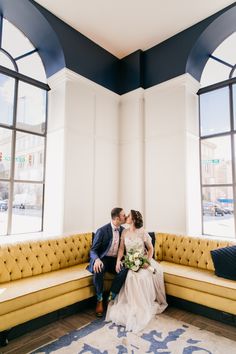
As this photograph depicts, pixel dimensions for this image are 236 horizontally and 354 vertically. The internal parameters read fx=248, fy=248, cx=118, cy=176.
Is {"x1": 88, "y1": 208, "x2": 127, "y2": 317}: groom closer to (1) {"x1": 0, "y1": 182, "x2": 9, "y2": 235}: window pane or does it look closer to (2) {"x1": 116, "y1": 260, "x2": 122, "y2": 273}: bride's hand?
(2) {"x1": 116, "y1": 260, "x2": 122, "y2": 273}: bride's hand

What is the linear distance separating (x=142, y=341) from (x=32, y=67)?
4.52 m

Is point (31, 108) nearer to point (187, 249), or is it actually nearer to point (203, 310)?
point (187, 249)

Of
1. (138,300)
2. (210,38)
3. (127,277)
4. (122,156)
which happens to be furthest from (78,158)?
(210,38)

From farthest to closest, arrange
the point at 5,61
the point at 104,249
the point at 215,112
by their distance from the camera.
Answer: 1. the point at 215,112
2. the point at 5,61
3. the point at 104,249

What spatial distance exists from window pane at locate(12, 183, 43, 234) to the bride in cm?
172

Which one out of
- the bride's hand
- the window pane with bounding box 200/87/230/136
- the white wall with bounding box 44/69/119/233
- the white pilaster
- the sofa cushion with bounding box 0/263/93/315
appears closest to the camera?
the sofa cushion with bounding box 0/263/93/315

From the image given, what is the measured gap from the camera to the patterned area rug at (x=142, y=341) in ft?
7.79

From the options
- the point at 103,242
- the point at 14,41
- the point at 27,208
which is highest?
the point at 14,41

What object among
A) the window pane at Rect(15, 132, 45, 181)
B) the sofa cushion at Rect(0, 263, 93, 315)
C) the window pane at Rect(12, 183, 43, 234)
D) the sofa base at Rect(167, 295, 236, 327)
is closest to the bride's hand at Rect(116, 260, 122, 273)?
the sofa cushion at Rect(0, 263, 93, 315)

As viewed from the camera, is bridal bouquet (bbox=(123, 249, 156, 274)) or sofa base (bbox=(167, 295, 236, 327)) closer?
sofa base (bbox=(167, 295, 236, 327))

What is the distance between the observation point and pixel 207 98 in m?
4.72

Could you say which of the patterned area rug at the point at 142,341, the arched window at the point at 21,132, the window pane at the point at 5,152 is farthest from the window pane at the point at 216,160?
the window pane at the point at 5,152

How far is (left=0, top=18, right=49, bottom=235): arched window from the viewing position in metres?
4.05

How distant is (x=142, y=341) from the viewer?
99.0 inches
